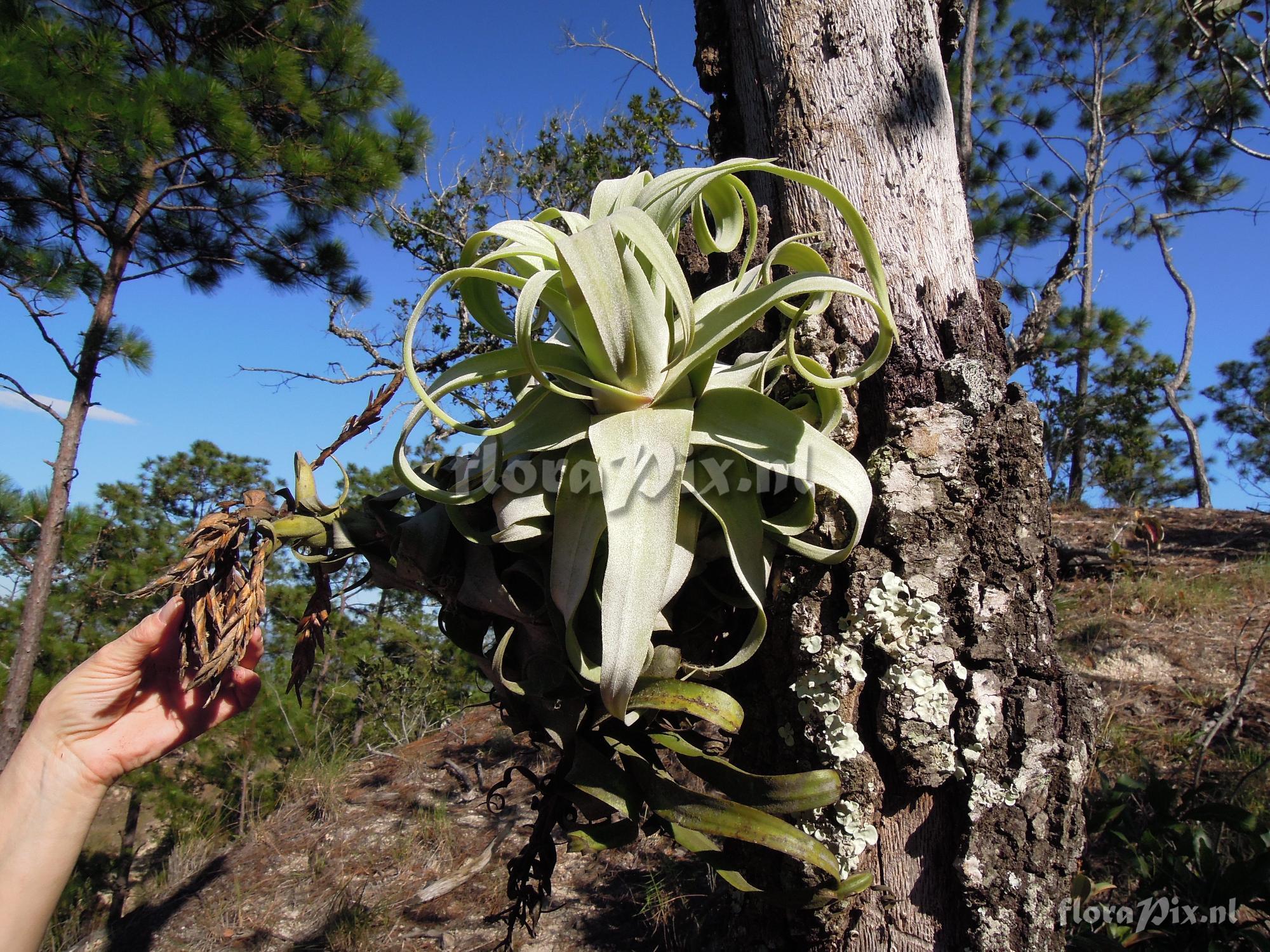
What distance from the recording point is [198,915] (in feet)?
9.79

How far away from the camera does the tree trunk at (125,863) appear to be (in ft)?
13.5

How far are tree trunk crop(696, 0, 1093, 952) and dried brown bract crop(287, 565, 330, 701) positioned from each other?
661 mm

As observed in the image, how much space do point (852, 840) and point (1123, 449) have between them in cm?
1210

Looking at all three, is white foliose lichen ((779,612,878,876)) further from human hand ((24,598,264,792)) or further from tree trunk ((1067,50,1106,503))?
tree trunk ((1067,50,1106,503))

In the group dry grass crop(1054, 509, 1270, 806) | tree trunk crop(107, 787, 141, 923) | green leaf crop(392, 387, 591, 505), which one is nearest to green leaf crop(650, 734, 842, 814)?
green leaf crop(392, 387, 591, 505)

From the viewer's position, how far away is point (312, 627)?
1.01 metres

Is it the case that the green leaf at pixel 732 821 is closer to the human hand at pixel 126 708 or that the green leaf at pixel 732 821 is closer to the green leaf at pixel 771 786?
the green leaf at pixel 771 786

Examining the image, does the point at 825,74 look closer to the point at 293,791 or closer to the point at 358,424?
the point at 358,424

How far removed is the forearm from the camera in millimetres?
1257

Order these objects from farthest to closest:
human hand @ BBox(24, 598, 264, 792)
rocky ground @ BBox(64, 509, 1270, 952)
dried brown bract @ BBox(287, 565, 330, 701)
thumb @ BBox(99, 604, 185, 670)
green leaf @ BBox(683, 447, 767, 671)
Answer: rocky ground @ BBox(64, 509, 1270, 952) < human hand @ BBox(24, 598, 264, 792) < thumb @ BBox(99, 604, 185, 670) < dried brown bract @ BBox(287, 565, 330, 701) < green leaf @ BBox(683, 447, 767, 671)

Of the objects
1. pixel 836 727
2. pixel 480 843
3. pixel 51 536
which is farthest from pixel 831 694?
pixel 51 536

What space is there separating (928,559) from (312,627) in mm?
905

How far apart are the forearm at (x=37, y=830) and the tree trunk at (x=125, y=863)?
3053 mm

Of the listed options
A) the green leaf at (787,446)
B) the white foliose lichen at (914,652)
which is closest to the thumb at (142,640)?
Result: the green leaf at (787,446)
